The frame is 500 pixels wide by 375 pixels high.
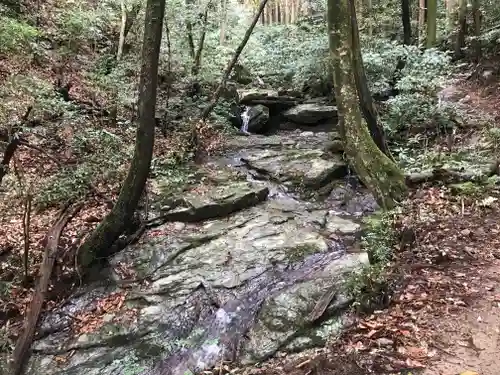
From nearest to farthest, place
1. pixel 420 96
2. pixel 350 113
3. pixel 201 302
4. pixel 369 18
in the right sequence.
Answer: pixel 201 302 → pixel 350 113 → pixel 420 96 → pixel 369 18

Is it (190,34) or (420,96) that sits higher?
(190,34)

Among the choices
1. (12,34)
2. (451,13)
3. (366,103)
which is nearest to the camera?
(366,103)

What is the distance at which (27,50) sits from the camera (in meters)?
11.9

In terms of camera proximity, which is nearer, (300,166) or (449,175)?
(449,175)

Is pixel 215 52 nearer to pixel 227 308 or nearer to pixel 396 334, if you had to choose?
pixel 227 308

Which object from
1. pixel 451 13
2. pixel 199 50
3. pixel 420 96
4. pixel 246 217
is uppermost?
pixel 451 13

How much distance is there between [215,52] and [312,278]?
12.8 m

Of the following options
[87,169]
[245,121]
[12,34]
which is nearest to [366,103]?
[87,169]

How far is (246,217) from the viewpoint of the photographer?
30.0 ft

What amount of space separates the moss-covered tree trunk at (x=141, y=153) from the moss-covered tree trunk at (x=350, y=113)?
9.92ft

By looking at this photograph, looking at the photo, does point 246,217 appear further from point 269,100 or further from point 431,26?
point 431,26

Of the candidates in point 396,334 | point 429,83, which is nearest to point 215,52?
point 429,83

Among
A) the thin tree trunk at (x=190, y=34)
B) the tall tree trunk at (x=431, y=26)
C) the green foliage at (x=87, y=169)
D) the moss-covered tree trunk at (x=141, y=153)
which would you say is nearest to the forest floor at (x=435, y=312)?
the moss-covered tree trunk at (x=141, y=153)

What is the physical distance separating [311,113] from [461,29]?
5499mm
